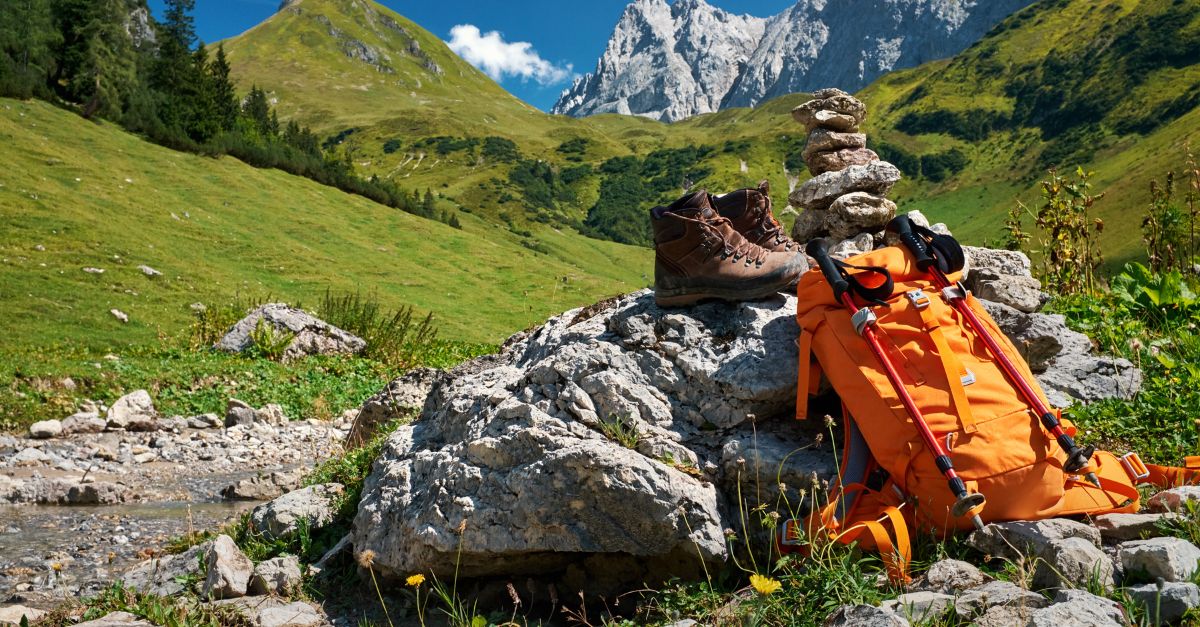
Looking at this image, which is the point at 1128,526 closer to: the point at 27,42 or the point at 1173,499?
the point at 1173,499

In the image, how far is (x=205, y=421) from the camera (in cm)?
1285

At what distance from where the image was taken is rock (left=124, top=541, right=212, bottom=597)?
5.11 meters

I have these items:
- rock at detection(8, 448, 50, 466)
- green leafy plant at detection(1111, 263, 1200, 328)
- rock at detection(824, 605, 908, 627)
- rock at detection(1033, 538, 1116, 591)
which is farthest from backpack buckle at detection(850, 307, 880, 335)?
rock at detection(8, 448, 50, 466)

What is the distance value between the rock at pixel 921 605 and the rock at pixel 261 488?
7.64m

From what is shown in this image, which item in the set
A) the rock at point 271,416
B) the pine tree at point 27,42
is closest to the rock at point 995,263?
the rock at point 271,416

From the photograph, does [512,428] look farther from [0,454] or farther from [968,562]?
[0,454]

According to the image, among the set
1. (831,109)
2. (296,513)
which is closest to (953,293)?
(831,109)

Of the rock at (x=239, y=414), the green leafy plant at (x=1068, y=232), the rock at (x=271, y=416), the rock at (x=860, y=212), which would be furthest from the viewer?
the rock at (x=271, y=416)

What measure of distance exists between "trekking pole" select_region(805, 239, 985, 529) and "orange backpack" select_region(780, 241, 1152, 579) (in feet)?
0.12

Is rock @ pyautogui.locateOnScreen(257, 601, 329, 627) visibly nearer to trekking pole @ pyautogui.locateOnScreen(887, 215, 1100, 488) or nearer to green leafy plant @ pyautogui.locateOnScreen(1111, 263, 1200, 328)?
trekking pole @ pyautogui.locateOnScreen(887, 215, 1100, 488)

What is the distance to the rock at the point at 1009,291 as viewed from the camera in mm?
6625

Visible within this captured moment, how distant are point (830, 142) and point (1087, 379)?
3595mm

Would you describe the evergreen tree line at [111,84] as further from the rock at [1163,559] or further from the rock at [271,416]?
the rock at [1163,559]

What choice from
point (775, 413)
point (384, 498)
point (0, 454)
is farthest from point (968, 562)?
point (0, 454)
